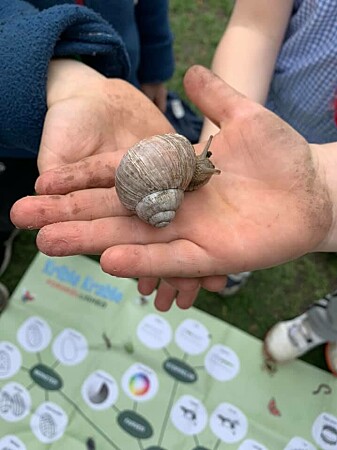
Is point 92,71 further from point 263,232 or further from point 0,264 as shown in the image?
point 0,264

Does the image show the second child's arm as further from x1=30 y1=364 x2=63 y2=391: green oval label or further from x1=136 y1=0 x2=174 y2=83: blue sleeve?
x1=30 y1=364 x2=63 y2=391: green oval label

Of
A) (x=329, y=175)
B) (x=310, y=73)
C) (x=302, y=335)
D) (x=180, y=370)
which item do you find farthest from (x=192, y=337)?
(x=310, y=73)

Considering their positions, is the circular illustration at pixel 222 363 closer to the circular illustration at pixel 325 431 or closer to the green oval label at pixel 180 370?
the green oval label at pixel 180 370

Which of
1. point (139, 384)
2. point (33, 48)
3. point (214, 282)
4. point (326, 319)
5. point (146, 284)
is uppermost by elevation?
point (33, 48)

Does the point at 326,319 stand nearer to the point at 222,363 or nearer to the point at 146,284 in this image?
the point at 222,363

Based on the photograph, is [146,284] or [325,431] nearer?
[146,284]

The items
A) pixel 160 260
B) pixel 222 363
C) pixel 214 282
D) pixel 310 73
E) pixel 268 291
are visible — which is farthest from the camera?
pixel 268 291
